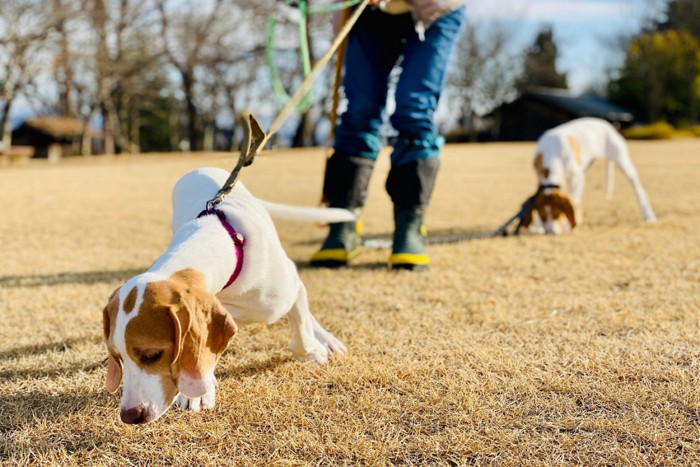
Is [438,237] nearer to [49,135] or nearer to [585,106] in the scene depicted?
[585,106]

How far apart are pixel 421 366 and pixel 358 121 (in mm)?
1810

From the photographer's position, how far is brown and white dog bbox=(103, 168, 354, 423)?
149 cm

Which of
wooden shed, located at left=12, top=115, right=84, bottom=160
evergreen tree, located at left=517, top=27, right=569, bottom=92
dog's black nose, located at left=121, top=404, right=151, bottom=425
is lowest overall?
wooden shed, located at left=12, top=115, right=84, bottom=160

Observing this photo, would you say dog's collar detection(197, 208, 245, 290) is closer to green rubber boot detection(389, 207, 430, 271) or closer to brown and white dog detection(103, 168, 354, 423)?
brown and white dog detection(103, 168, 354, 423)

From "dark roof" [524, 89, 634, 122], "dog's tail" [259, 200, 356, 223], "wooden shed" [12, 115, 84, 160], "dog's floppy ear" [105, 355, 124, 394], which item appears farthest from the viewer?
"dark roof" [524, 89, 634, 122]

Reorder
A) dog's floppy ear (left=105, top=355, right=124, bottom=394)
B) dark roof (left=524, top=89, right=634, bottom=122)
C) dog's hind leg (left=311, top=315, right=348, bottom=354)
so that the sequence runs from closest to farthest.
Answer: dog's floppy ear (left=105, top=355, right=124, bottom=394)
dog's hind leg (left=311, top=315, right=348, bottom=354)
dark roof (left=524, top=89, right=634, bottom=122)

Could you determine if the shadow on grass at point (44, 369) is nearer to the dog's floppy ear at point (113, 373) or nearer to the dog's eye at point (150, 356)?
the dog's floppy ear at point (113, 373)

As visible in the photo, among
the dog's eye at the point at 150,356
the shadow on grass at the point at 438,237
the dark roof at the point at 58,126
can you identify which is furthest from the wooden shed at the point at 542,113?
the dog's eye at the point at 150,356

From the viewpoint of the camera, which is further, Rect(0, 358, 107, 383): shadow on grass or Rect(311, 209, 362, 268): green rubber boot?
Rect(311, 209, 362, 268): green rubber boot

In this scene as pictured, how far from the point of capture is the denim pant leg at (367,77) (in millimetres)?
3555

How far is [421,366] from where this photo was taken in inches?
84.3

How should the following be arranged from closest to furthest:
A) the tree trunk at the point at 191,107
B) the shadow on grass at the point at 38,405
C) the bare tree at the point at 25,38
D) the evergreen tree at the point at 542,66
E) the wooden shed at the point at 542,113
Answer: the shadow on grass at the point at 38,405 → the bare tree at the point at 25,38 → the tree trunk at the point at 191,107 → the wooden shed at the point at 542,113 → the evergreen tree at the point at 542,66

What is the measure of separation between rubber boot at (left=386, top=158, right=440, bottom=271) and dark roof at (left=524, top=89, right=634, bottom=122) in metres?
32.0

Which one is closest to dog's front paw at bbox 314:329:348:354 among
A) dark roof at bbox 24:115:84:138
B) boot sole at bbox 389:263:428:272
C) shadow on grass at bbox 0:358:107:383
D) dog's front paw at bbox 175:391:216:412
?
dog's front paw at bbox 175:391:216:412
